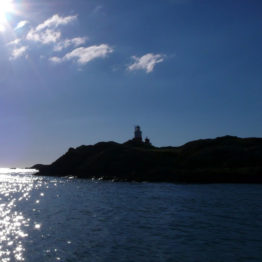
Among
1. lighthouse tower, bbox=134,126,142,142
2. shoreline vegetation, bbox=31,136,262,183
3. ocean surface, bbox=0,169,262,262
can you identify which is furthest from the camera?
lighthouse tower, bbox=134,126,142,142

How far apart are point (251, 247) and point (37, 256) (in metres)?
14.5

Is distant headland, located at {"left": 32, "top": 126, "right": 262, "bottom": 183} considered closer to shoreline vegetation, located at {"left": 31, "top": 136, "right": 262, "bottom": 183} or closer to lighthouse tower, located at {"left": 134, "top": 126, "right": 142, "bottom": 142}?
shoreline vegetation, located at {"left": 31, "top": 136, "right": 262, "bottom": 183}

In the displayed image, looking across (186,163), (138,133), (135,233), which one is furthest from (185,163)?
(138,133)

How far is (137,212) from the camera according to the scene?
136 feet

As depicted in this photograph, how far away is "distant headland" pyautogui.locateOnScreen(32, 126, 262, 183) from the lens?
96875 mm

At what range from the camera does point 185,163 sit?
111438 millimetres

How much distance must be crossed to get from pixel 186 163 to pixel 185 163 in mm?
377

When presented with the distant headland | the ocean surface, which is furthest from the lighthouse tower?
the ocean surface

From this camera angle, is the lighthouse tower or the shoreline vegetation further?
the lighthouse tower

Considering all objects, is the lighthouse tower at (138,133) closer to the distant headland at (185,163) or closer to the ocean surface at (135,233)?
the distant headland at (185,163)

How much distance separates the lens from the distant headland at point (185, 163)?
96.9 m

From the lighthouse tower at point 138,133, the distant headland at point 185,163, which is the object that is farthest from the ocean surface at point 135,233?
the lighthouse tower at point 138,133

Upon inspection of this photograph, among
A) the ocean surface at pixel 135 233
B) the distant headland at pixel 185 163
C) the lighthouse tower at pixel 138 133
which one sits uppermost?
the lighthouse tower at pixel 138 133

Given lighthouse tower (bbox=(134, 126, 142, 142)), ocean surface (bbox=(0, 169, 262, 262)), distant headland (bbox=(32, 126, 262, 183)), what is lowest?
ocean surface (bbox=(0, 169, 262, 262))
